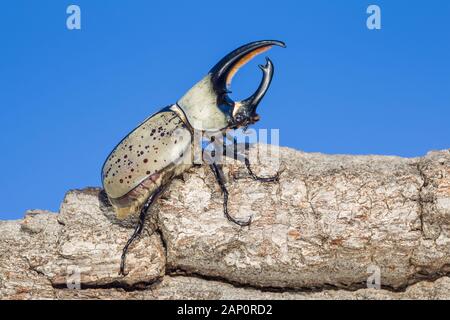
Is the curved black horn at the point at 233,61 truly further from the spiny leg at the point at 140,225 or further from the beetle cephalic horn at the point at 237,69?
the spiny leg at the point at 140,225

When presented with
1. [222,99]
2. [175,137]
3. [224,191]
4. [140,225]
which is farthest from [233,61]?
[140,225]

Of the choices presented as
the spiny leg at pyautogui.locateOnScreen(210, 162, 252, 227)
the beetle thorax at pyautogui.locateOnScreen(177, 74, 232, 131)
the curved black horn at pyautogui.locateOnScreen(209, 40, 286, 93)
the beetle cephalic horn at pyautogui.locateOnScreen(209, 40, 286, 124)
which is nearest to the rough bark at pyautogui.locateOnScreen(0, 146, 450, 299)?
the spiny leg at pyautogui.locateOnScreen(210, 162, 252, 227)

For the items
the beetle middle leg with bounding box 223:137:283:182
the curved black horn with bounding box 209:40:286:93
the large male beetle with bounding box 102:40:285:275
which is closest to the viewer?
the beetle middle leg with bounding box 223:137:283:182

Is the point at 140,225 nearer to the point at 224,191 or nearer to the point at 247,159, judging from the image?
the point at 224,191

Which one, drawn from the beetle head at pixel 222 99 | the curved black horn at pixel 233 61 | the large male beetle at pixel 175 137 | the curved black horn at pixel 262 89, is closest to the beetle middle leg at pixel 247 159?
the large male beetle at pixel 175 137

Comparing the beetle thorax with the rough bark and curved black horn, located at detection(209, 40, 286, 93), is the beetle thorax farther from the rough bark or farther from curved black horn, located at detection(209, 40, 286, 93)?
the rough bark
